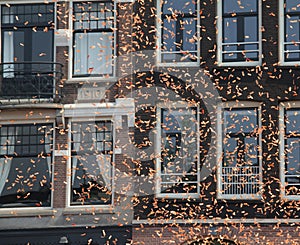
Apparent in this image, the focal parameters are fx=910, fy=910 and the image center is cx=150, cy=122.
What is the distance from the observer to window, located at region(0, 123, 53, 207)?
20.7 meters

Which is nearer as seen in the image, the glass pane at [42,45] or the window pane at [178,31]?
the window pane at [178,31]

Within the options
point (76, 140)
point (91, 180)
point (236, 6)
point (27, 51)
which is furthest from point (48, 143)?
point (236, 6)

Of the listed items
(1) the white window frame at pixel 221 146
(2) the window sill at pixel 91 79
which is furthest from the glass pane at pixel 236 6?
(2) the window sill at pixel 91 79

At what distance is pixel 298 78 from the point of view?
65.1 ft

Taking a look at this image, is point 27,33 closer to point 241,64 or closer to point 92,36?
point 92,36

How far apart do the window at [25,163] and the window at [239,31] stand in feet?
14.3

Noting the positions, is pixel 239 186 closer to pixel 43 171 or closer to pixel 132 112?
pixel 132 112

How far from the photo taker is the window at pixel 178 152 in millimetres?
19984

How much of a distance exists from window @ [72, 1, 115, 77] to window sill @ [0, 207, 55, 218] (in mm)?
3167

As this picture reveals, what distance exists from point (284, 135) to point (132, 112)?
3391 mm

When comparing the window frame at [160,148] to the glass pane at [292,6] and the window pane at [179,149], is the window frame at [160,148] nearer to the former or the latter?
the window pane at [179,149]

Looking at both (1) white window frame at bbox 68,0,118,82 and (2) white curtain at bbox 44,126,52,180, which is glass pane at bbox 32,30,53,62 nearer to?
(1) white window frame at bbox 68,0,118,82

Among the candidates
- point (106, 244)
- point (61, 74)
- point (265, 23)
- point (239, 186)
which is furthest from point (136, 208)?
point (265, 23)

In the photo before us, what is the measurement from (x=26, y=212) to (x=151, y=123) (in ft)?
11.3
